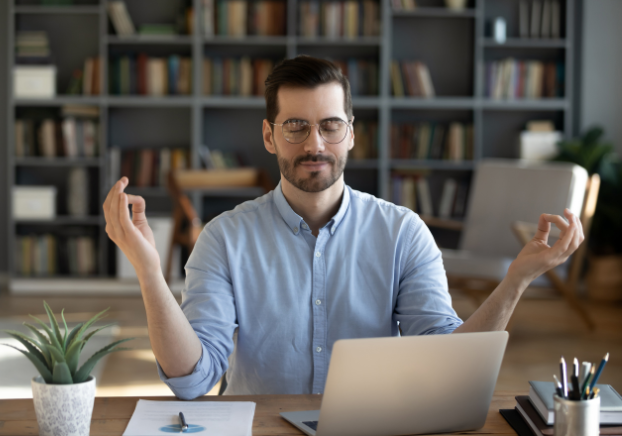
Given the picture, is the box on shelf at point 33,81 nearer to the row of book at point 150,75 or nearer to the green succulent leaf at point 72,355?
the row of book at point 150,75

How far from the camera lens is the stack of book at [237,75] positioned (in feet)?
15.6

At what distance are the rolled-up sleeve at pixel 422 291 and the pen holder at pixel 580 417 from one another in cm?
47

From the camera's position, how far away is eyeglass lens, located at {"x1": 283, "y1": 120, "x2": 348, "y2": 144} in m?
1.39

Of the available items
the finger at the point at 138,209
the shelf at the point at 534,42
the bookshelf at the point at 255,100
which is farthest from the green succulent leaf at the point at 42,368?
the shelf at the point at 534,42

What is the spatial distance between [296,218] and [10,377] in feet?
6.30

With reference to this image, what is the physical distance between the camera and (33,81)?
459cm

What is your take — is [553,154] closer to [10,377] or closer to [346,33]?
[346,33]

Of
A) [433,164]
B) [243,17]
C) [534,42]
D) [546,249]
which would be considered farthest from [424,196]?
[546,249]

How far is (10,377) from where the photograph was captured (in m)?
2.79

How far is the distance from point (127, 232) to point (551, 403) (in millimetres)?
645

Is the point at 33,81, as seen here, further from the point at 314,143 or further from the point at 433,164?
the point at 314,143

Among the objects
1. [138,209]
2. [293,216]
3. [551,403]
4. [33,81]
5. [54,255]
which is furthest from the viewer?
[54,255]

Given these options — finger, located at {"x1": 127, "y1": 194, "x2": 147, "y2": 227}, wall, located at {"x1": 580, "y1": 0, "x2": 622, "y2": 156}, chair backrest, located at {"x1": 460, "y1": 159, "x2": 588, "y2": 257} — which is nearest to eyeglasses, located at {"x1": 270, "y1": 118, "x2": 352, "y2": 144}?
finger, located at {"x1": 127, "y1": 194, "x2": 147, "y2": 227}

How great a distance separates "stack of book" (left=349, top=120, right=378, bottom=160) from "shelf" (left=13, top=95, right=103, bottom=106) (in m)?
1.79
